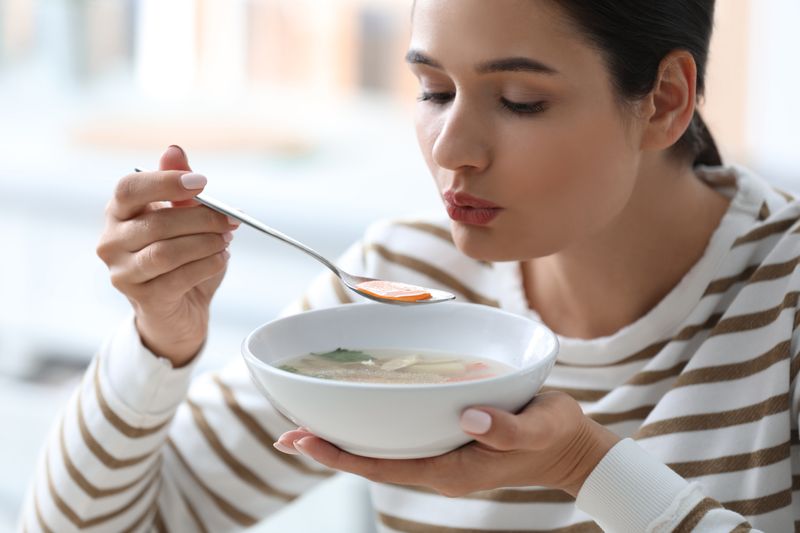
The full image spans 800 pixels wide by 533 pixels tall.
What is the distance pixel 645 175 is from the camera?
3.94ft

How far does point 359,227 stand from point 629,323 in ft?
4.87

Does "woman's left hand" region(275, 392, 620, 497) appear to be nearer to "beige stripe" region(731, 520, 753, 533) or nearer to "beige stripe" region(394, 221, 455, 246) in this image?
"beige stripe" region(731, 520, 753, 533)

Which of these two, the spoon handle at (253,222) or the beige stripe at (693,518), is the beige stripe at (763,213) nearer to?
the beige stripe at (693,518)

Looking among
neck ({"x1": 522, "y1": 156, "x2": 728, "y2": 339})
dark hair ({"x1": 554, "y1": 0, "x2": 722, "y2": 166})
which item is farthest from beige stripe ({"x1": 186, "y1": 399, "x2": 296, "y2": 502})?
dark hair ({"x1": 554, "y1": 0, "x2": 722, "y2": 166})

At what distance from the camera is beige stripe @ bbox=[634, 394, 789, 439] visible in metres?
1.11

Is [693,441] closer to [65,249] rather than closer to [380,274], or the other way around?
[380,274]

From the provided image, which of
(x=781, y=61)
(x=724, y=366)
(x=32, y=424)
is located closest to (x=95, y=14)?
(x=32, y=424)

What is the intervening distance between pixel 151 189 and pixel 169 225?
0.04 meters

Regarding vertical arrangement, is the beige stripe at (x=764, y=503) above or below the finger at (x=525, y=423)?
below

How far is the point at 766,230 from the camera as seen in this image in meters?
1.18

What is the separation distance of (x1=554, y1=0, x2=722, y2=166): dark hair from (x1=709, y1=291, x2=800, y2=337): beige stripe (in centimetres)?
27

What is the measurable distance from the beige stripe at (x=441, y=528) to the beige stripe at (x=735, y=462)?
0.39 feet

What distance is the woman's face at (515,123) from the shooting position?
98 centimetres

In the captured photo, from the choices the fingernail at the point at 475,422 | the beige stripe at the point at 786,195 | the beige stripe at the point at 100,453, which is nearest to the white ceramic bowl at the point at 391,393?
the fingernail at the point at 475,422
